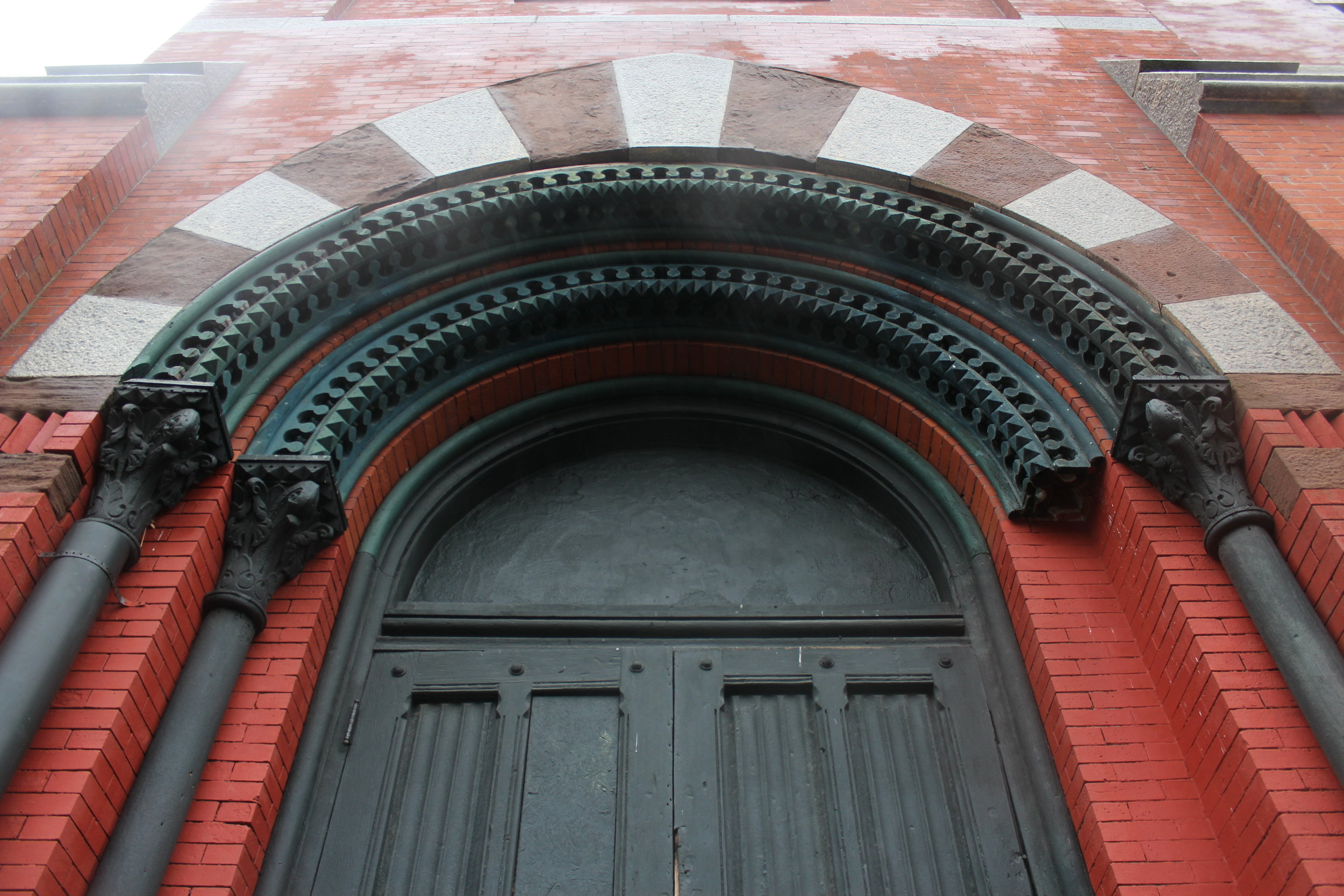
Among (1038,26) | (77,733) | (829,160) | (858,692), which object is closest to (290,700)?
(77,733)

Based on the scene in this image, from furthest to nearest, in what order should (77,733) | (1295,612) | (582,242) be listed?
(582,242) → (1295,612) → (77,733)

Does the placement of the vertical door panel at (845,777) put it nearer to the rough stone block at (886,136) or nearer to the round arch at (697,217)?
the round arch at (697,217)

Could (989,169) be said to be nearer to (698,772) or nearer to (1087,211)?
(1087,211)

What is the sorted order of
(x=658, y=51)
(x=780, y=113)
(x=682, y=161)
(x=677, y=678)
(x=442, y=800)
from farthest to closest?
(x=658, y=51)
(x=780, y=113)
(x=682, y=161)
(x=677, y=678)
(x=442, y=800)

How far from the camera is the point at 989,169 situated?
15.9ft

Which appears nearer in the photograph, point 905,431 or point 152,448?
point 152,448

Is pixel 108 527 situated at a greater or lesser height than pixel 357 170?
lesser

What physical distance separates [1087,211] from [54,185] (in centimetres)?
442

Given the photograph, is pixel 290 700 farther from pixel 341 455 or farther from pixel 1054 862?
pixel 1054 862

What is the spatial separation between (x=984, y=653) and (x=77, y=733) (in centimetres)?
289

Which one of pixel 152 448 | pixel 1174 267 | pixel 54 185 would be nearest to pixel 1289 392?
pixel 1174 267

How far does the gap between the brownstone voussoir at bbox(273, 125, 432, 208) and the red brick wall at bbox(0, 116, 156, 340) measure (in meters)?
0.70

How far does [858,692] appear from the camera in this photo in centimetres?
370

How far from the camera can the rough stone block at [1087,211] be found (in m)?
4.42
